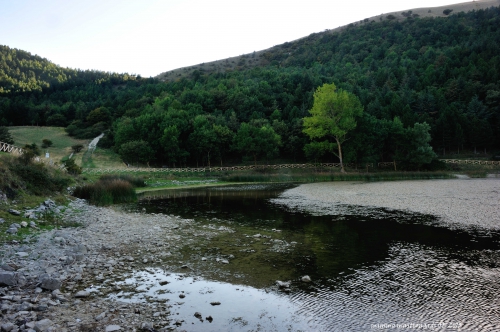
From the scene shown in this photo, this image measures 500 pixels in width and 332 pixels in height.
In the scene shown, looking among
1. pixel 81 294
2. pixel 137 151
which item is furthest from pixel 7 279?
pixel 137 151

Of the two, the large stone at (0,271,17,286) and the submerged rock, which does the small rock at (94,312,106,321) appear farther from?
the submerged rock

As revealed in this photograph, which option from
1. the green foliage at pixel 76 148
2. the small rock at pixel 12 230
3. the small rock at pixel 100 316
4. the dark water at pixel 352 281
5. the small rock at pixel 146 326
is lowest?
the dark water at pixel 352 281

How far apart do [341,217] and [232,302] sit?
12631 millimetres

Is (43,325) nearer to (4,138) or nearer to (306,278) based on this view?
(306,278)

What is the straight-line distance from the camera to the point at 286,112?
9844cm

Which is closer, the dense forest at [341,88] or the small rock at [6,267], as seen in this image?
the small rock at [6,267]

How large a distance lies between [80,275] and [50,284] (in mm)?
1166

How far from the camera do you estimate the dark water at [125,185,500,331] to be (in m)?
6.67

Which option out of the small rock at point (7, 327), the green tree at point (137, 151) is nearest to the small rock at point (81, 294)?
the small rock at point (7, 327)

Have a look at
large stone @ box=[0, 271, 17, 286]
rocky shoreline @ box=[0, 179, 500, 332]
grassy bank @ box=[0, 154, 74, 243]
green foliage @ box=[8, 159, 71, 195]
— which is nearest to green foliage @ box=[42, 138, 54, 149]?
grassy bank @ box=[0, 154, 74, 243]

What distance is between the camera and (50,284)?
7.84 m

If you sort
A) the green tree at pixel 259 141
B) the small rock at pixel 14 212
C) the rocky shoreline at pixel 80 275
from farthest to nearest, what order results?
the green tree at pixel 259 141, the small rock at pixel 14 212, the rocky shoreline at pixel 80 275

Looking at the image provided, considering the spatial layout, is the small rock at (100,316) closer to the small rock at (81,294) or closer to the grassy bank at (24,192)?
the small rock at (81,294)

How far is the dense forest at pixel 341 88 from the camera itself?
7388 centimetres
